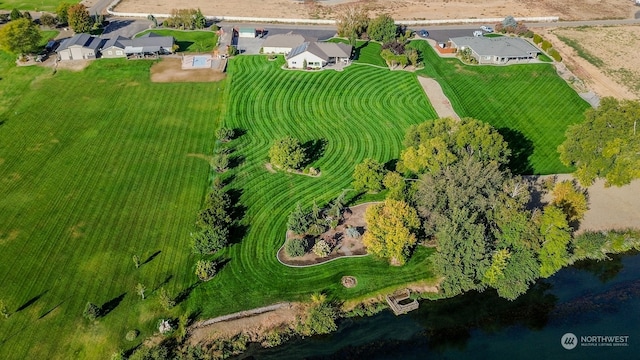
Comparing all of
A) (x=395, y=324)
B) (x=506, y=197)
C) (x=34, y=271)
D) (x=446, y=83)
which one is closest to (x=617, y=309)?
(x=506, y=197)

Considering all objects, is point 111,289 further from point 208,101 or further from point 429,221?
point 208,101

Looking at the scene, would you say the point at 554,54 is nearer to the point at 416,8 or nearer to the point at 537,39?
the point at 537,39

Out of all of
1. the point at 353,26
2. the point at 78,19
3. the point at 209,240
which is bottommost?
the point at 209,240

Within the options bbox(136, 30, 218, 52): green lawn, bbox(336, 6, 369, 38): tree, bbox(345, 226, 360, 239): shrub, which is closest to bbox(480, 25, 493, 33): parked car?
bbox(336, 6, 369, 38): tree

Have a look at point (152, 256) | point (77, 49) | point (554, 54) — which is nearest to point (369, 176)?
point (152, 256)

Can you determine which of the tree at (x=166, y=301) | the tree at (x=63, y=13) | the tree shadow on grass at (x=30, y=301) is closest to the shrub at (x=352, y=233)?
the tree at (x=166, y=301)

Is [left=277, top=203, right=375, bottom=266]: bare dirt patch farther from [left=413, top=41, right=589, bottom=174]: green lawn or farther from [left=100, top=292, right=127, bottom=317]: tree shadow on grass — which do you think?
[left=413, top=41, right=589, bottom=174]: green lawn
